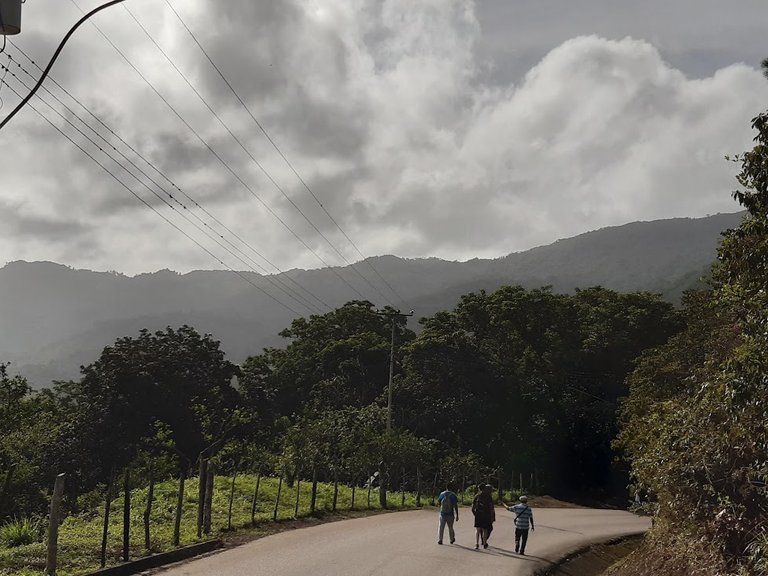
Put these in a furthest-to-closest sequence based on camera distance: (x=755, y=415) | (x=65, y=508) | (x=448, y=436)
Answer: (x=448, y=436) < (x=65, y=508) < (x=755, y=415)

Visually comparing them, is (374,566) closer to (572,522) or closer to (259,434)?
(572,522)

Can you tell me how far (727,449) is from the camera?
14.5 metres

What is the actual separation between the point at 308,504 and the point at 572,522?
40.1ft

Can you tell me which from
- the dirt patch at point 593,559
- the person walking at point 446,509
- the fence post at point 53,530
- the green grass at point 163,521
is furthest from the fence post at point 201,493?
the dirt patch at point 593,559

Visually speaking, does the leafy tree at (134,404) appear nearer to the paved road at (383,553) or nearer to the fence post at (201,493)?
the paved road at (383,553)

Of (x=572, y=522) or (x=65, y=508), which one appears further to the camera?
(x=65, y=508)

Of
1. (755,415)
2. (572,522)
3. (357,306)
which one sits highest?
(357,306)

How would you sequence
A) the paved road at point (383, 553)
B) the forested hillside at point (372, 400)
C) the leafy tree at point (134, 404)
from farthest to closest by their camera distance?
the leafy tree at point (134, 404), the forested hillside at point (372, 400), the paved road at point (383, 553)

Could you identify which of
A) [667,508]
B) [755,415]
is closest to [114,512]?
[667,508]

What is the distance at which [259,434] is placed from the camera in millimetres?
44219

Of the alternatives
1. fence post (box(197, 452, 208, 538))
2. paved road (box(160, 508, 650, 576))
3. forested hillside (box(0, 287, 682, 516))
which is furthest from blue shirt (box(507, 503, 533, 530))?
forested hillside (box(0, 287, 682, 516))

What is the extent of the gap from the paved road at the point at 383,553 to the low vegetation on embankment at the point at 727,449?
3487 millimetres

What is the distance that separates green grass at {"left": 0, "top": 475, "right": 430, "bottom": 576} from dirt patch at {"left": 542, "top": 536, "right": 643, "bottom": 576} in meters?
9.11

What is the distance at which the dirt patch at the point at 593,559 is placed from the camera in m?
19.9
